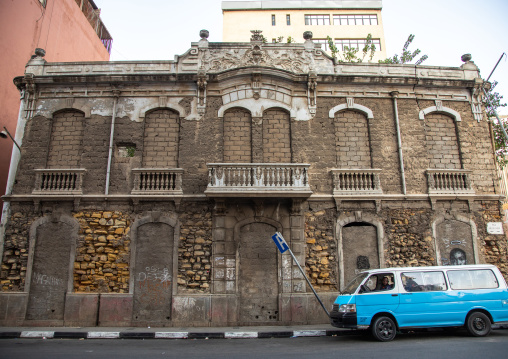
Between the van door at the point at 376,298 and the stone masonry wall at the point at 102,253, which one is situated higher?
the stone masonry wall at the point at 102,253

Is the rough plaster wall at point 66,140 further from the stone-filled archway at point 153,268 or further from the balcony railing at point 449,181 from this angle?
the balcony railing at point 449,181

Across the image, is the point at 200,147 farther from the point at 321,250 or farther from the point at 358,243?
the point at 358,243

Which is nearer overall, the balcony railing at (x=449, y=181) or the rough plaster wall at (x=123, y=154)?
the rough plaster wall at (x=123, y=154)

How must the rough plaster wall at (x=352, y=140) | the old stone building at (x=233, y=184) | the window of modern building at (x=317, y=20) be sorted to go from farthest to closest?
1. the window of modern building at (x=317, y=20)
2. the rough plaster wall at (x=352, y=140)
3. the old stone building at (x=233, y=184)

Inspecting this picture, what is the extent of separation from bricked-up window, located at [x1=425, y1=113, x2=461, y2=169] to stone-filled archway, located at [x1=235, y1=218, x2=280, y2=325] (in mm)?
6909

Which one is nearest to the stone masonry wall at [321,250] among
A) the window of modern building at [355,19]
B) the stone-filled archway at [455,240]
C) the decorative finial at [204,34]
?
the stone-filled archway at [455,240]

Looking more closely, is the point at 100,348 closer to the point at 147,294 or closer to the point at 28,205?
the point at 147,294

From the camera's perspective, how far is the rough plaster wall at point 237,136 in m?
13.0

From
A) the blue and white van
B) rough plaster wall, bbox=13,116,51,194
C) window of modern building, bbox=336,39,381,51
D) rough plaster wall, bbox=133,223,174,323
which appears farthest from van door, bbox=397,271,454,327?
window of modern building, bbox=336,39,381,51

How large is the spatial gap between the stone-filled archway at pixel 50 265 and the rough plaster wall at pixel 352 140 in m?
10.1

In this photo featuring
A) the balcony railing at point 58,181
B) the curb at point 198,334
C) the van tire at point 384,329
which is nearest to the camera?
the van tire at point 384,329

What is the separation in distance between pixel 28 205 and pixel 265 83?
32.3ft

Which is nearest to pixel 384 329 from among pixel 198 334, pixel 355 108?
pixel 198 334

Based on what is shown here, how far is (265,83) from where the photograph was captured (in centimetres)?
1349
